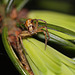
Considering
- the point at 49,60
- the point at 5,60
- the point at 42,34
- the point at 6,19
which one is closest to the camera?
the point at 49,60

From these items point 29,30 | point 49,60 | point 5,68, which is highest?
point 29,30

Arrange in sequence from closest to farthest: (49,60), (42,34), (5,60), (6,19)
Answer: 1. (49,60)
2. (42,34)
3. (5,60)
4. (6,19)

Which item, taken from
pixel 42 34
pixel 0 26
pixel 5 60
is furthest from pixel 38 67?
pixel 0 26

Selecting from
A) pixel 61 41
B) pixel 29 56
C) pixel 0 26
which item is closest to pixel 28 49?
pixel 29 56

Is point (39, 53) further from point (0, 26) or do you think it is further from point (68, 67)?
point (0, 26)

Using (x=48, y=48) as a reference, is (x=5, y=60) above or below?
below

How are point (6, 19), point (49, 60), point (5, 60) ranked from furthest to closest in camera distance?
1. point (6, 19)
2. point (5, 60)
3. point (49, 60)

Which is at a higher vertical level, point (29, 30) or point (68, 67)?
point (29, 30)

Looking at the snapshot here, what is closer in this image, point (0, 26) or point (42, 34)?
point (42, 34)

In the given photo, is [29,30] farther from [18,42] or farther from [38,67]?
[38,67]
